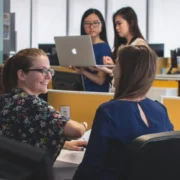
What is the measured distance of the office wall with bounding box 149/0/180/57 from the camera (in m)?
8.05

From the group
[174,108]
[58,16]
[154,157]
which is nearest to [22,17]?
[58,16]

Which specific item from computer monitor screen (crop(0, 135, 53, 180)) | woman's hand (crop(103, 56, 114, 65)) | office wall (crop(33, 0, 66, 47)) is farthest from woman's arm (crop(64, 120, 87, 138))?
office wall (crop(33, 0, 66, 47))

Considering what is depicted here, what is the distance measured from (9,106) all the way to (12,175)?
139 centimetres

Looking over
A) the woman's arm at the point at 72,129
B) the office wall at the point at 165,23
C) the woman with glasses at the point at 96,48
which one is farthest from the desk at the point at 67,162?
the office wall at the point at 165,23

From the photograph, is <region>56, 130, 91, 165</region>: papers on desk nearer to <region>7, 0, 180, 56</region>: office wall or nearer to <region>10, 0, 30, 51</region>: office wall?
<region>7, 0, 180, 56</region>: office wall

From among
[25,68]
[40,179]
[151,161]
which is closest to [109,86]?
[25,68]

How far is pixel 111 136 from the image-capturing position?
4.37 feet

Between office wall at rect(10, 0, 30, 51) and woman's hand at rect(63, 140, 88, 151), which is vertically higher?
office wall at rect(10, 0, 30, 51)

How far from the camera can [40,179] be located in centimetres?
22

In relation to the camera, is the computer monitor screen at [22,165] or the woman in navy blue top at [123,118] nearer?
the computer monitor screen at [22,165]

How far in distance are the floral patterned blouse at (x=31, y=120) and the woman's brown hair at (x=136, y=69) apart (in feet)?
0.99

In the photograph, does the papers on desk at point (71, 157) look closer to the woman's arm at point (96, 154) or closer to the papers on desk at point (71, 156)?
the papers on desk at point (71, 156)

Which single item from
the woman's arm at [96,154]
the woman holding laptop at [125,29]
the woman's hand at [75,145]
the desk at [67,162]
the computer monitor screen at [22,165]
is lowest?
the desk at [67,162]

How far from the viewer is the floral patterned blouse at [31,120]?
155cm
